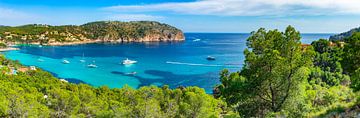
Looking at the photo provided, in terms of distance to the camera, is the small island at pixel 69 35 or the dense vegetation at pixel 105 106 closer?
the dense vegetation at pixel 105 106

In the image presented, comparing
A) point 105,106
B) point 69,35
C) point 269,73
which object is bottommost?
point 105,106

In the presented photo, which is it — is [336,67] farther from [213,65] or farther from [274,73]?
[213,65]

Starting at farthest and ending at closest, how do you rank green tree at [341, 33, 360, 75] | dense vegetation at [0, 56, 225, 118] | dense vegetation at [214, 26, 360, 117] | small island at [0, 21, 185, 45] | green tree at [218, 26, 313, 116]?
small island at [0, 21, 185, 45] < dense vegetation at [0, 56, 225, 118] < green tree at [341, 33, 360, 75] < green tree at [218, 26, 313, 116] < dense vegetation at [214, 26, 360, 117]

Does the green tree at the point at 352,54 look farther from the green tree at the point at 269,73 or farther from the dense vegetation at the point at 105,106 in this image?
the dense vegetation at the point at 105,106

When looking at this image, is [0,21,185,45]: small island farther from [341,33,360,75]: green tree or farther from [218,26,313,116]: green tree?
[341,33,360,75]: green tree

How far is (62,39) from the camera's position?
6314 inches

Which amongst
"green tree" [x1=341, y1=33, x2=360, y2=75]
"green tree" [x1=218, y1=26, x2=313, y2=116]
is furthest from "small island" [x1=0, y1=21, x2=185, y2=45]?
"green tree" [x1=341, y1=33, x2=360, y2=75]

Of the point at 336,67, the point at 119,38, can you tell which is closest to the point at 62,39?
the point at 119,38

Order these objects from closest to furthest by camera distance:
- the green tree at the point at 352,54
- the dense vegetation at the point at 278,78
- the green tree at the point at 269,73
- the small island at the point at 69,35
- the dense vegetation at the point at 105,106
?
the dense vegetation at the point at 278,78, the green tree at the point at 269,73, the green tree at the point at 352,54, the dense vegetation at the point at 105,106, the small island at the point at 69,35

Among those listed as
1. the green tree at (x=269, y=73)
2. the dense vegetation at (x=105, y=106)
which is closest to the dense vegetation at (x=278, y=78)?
the green tree at (x=269, y=73)

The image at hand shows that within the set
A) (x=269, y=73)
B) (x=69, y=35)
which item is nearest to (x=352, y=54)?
(x=269, y=73)

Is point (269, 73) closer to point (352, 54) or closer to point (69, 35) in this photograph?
point (352, 54)

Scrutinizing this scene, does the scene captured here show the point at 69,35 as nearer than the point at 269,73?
No

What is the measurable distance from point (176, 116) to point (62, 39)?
154158 mm
